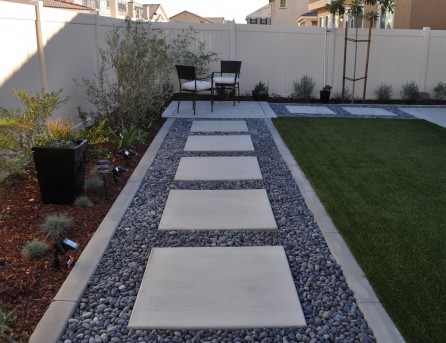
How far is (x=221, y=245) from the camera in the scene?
3875mm

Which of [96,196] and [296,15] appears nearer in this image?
[96,196]

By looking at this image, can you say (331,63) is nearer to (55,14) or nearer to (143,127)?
(143,127)

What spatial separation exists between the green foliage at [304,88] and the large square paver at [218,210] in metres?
7.80

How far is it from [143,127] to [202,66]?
14.0 ft

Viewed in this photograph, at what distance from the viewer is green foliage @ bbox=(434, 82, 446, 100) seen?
12555 mm

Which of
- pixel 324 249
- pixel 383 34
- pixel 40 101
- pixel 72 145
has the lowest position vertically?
pixel 324 249

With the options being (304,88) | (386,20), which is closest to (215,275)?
(304,88)

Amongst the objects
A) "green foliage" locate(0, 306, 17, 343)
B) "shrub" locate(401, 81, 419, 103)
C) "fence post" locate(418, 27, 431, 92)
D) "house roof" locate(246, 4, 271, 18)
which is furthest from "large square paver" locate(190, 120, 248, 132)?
"house roof" locate(246, 4, 271, 18)

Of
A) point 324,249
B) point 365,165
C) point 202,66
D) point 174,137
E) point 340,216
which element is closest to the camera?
point 324,249

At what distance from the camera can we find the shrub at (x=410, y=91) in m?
12.5

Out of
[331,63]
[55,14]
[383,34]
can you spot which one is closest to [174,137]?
[55,14]

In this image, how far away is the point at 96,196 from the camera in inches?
199

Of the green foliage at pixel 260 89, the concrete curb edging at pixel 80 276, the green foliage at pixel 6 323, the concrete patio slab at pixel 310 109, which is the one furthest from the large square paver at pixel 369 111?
the green foliage at pixel 6 323

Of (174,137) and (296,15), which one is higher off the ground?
(296,15)
